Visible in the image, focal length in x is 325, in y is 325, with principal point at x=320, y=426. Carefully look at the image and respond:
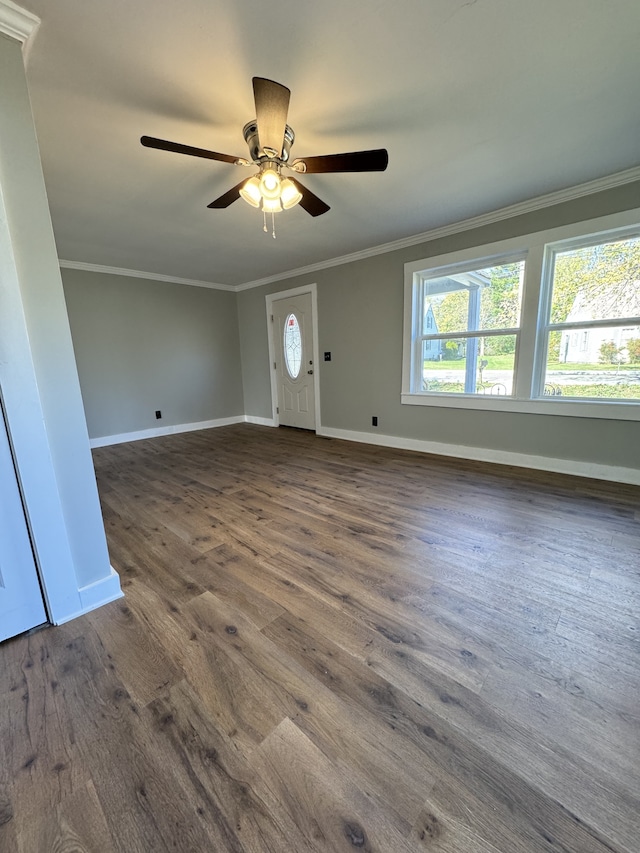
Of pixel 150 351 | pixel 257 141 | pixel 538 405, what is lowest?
pixel 538 405

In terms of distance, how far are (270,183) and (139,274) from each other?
3665mm

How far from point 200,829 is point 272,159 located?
8.52 ft

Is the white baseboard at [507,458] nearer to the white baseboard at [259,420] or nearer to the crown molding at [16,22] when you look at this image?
the white baseboard at [259,420]

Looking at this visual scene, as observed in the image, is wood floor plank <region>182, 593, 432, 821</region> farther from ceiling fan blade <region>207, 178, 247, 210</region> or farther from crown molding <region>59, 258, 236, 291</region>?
crown molding <region>59, 258, 236, 291</region>

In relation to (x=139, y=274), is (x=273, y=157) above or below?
below

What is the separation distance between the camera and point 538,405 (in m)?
3.07

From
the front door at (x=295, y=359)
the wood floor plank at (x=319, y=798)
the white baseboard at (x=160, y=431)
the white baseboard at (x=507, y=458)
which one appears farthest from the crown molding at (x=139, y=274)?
the wood floor plank at (x=319, y=798)

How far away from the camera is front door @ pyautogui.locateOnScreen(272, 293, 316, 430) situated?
4.86 m

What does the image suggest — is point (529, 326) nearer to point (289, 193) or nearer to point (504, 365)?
point (504, 365)

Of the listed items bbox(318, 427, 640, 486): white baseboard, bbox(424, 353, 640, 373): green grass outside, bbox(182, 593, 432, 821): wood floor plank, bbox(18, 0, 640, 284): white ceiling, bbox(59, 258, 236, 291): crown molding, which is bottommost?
bbox(182, 593, 432, 821): wood floor plank

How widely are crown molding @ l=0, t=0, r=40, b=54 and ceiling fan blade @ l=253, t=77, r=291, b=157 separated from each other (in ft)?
2.70

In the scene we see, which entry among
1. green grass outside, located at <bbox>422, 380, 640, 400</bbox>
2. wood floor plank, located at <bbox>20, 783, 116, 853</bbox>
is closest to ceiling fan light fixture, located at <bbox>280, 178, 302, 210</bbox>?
wood floor plank, located at <bbox>20, 783, 116, 853</bbox>

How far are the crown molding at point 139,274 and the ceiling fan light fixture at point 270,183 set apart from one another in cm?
311

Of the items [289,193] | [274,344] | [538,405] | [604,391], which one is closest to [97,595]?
[289,193]
